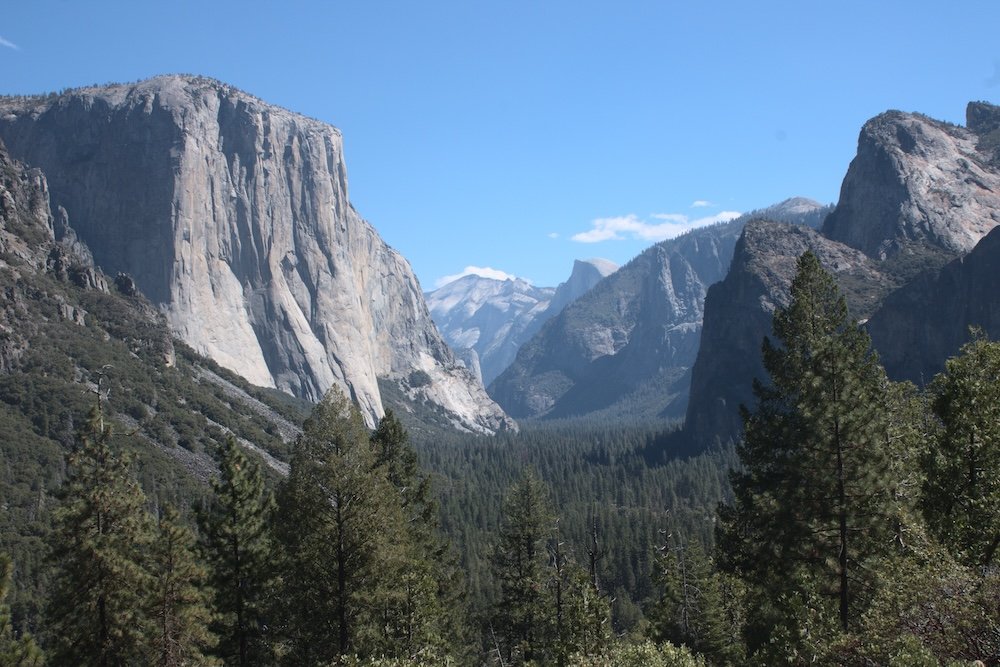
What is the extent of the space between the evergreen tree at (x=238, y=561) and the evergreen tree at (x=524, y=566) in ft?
48.8

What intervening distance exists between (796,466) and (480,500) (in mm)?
128388

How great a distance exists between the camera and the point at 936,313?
186 metres

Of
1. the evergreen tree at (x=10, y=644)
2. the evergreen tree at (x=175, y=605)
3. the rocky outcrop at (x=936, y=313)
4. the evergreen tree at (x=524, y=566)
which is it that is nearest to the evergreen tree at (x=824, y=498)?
the evergreen tree at (x=524, y=566)

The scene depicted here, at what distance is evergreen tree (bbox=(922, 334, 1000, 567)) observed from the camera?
20156 millimetres

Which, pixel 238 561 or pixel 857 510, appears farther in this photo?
pixel 238 561

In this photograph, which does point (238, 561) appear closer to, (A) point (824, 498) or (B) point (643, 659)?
(B) point (643, 659)

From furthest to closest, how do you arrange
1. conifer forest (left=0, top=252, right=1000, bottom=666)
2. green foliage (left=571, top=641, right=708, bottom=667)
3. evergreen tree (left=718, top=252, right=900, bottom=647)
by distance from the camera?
green foliage (left=571, top=641, right=708, bottom=667) < evergreen tree (left=718, top=252, right=900, bottom=647) < conifer forest (left=0, top=252, right=1000, bottom=666)

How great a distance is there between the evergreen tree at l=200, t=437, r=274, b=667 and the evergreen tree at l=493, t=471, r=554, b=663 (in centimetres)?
1488

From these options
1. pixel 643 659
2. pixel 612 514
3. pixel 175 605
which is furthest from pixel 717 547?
pixel 612 514

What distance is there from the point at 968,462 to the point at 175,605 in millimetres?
25163

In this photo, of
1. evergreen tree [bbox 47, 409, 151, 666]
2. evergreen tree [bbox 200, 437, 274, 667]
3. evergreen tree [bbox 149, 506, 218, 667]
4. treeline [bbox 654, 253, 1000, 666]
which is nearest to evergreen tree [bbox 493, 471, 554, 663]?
treeline [bbox 654, 253, 1000, 666]

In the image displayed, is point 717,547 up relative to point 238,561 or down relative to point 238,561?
down

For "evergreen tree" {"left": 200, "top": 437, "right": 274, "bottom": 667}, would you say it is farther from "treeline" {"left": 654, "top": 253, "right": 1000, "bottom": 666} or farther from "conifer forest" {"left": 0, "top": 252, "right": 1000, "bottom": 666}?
"treeline" {"left": 654, "top": 253, "right": 1000, "bottom": 666}

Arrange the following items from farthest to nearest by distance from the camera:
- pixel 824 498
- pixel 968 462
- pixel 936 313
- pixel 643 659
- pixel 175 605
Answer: pixel 936 313
pixel 175 605
pixel 643 659
pixel 824 498
pixel 968 462
